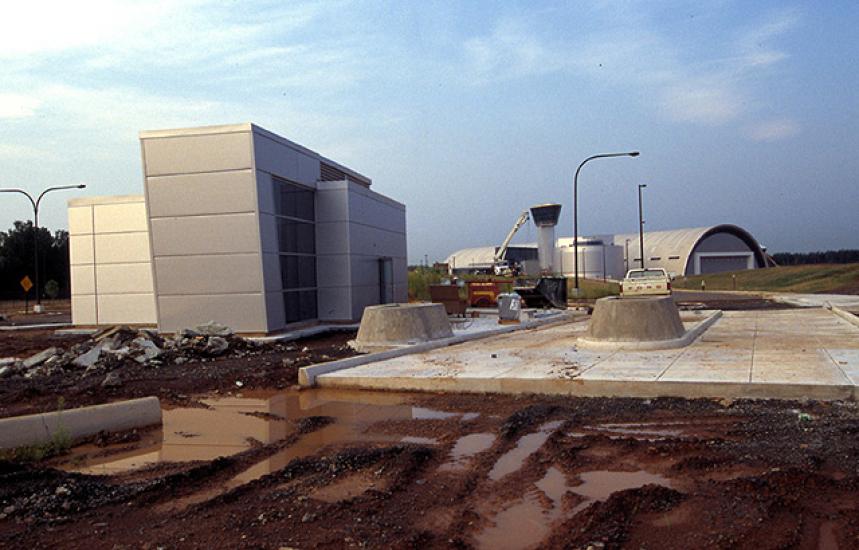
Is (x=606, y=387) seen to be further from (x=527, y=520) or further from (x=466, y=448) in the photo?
(x=527, y=520)

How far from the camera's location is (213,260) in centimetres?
1919

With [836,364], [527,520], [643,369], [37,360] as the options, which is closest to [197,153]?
[37,360]

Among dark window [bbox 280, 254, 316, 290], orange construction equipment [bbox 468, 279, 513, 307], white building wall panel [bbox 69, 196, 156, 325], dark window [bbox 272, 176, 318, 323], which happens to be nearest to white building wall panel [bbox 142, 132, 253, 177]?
dark window [bbox 272, 176, 318, 323]

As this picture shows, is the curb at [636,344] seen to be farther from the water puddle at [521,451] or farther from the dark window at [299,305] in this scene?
the dark window at [299,305]

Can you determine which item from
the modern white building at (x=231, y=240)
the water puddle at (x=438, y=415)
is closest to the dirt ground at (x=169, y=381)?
the water puddle at (x=438, y=415)

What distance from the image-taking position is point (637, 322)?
13.1 meters

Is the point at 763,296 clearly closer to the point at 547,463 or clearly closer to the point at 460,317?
the point at 460,317

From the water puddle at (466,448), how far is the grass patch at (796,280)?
153 ft

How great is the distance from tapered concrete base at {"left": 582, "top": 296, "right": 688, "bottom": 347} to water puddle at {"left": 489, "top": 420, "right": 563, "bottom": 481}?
17.5 feet

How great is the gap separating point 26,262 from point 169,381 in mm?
55797

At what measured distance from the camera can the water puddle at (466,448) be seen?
6.57 metres

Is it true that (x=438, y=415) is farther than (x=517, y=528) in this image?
Yes

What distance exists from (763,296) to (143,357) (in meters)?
40.7

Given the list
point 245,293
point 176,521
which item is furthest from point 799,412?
point 245,293
